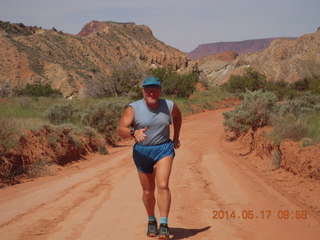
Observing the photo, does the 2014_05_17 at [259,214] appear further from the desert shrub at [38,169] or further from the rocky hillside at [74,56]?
the rocky hillside at [74,56]

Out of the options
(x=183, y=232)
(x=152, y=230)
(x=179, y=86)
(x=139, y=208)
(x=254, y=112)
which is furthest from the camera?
(x=179, y=86)

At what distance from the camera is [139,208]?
7367mm

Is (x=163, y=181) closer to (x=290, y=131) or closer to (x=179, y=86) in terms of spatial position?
(x=290, y=131)

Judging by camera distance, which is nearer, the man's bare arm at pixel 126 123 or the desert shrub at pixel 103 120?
the man's bare arm at pixel 126 123

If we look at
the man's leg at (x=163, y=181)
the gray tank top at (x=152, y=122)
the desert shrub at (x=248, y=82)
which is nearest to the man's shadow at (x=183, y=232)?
the man's leg at (x=163, y=181)

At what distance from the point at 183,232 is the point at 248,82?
126 feet

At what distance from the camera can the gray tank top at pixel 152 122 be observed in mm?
5543

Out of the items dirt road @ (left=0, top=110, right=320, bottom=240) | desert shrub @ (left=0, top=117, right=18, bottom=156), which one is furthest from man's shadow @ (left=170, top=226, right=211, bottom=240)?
desert shrub @ (left=0, top=117, right=18, bottom=156)

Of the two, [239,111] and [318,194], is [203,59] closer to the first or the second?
[239,111]

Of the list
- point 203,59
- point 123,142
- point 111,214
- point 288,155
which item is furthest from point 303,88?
point 203,59

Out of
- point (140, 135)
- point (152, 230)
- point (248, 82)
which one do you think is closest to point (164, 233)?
point (152, 230)

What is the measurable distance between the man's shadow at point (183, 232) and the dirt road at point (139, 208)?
0.01 metres

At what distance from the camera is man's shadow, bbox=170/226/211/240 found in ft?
18.7

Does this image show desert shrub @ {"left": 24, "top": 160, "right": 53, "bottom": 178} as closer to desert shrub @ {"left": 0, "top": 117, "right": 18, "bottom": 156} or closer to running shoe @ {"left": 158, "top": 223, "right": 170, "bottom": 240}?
desert shrub @ {"left": 0, "top": 117, "right": 18, "bottom": 156}
